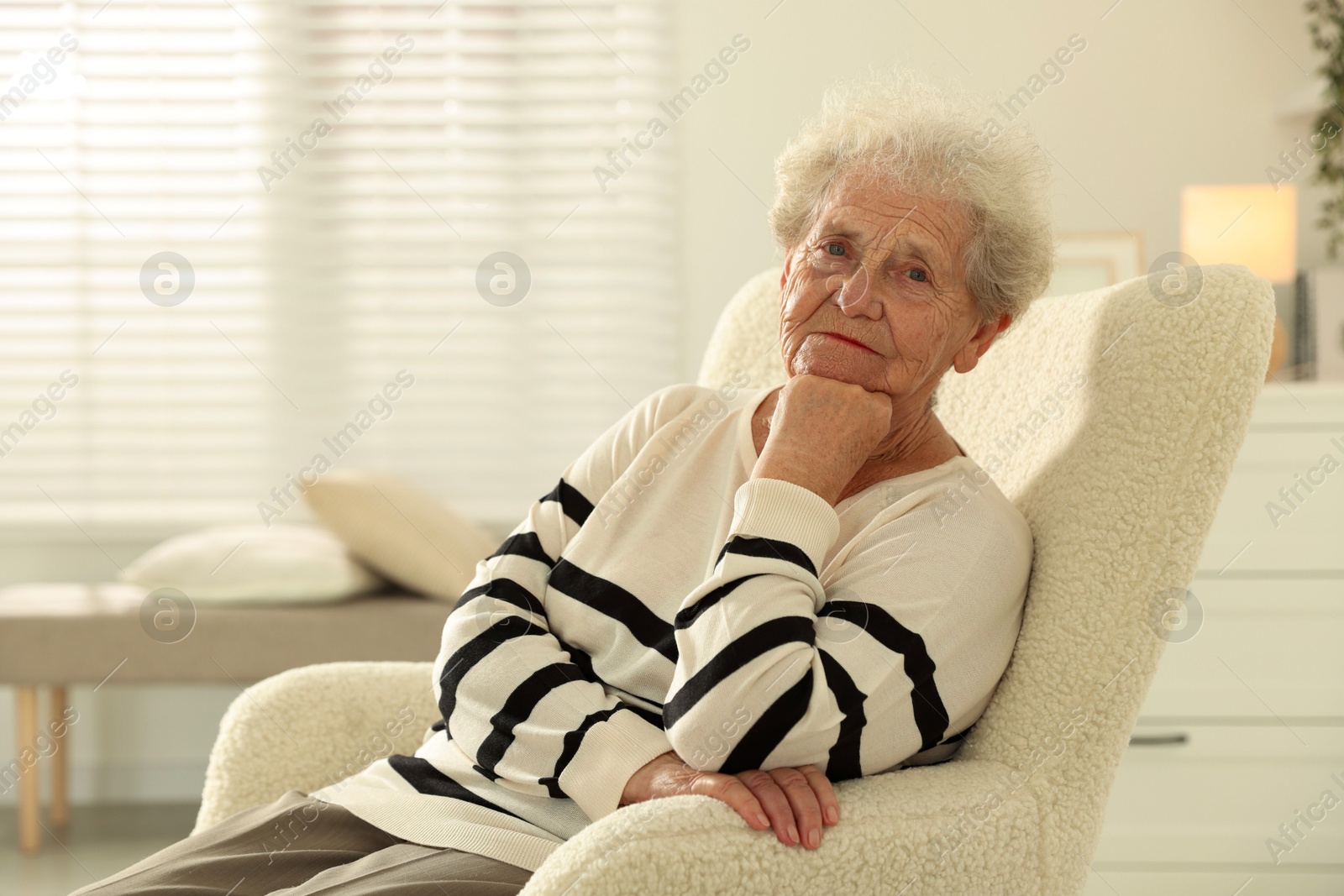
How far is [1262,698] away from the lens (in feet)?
6.90

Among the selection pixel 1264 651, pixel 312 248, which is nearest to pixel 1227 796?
pixel 1264 651

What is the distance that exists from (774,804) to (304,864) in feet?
1.59

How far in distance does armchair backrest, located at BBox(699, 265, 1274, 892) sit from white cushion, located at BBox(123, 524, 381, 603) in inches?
68.1

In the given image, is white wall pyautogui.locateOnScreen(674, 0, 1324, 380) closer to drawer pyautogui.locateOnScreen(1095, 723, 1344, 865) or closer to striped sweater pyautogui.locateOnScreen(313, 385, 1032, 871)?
drawer pyautogui.locateOnScreen(1095, 723, 1344, 865)

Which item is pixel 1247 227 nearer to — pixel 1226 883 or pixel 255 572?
pixel 1226 883

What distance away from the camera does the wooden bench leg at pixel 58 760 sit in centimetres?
266

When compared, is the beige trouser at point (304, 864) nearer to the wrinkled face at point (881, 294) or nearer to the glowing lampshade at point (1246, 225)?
the wrinkled face at point (881, 294)

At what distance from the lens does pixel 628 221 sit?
9.53ft

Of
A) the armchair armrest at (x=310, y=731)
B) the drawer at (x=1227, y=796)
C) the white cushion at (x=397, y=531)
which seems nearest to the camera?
the armchair armrest at (x=310, y=731)

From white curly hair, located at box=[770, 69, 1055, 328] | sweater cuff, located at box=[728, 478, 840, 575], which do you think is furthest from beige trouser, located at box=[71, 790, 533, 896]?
white curly hair, located at box=[770, 69, 1055, 328]

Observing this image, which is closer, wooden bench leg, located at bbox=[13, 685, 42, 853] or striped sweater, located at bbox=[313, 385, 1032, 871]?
striped sweater, located at bbox=[313, 385, 1032, 871]

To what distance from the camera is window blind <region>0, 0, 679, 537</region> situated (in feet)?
9.36

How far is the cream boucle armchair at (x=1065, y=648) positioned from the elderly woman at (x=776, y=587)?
0.11 ft

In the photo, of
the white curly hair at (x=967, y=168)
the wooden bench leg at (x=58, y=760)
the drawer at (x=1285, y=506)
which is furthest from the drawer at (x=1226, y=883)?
the wooden bench leg at (x=58, y=760)
